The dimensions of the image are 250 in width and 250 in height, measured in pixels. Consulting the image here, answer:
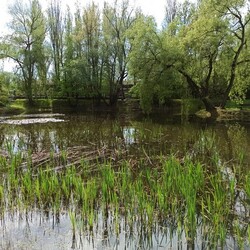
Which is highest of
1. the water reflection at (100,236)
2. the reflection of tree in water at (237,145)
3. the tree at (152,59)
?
the tree at (152,59)

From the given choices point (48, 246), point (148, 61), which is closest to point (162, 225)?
point (48, 246)

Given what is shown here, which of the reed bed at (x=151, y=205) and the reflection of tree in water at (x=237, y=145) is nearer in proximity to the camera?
the reed bed at (x=151, y=205)

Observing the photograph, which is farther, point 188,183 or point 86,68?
point 86,68

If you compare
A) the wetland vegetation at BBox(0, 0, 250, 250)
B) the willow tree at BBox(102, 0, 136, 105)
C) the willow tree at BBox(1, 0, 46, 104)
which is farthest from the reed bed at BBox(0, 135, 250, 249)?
the willow tree at BBox(1, 0, 46, 104)

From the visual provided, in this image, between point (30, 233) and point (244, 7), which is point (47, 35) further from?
point (30, 233)

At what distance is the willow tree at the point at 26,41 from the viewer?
1467 inches

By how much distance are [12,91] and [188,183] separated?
4294 centimetres

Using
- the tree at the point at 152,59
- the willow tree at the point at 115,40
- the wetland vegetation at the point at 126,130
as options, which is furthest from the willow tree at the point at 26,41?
the tree at the point at 152,59

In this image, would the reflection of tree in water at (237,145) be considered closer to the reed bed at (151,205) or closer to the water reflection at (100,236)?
the reed bed at (151,205)

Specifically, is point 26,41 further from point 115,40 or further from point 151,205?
point 151,205

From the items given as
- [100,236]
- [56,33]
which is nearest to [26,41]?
[56,33]

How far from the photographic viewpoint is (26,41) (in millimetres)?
38031

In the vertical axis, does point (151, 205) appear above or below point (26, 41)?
below

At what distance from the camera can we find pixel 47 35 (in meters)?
41.2
